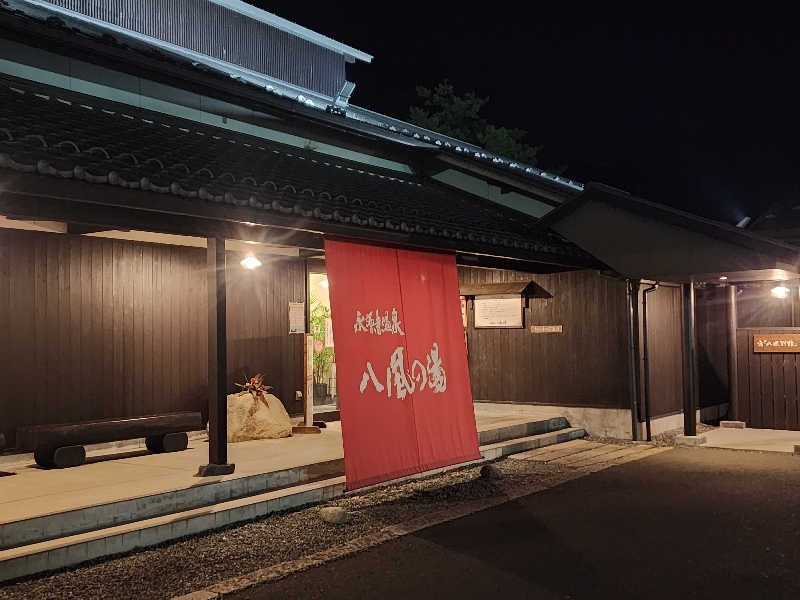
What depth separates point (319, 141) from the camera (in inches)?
524

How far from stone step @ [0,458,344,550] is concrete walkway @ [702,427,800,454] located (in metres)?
7.28

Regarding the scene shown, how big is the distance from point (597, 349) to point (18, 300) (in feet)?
30.9

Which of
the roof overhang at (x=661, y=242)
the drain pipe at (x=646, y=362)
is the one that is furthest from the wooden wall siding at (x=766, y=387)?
the drain pipe at (x=646, y=362)

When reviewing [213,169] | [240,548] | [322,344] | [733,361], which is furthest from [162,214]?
[733,361]

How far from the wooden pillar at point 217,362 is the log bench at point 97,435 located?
5.71 feet

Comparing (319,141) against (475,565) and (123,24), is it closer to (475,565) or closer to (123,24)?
(123,24)

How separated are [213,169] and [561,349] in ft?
26.4

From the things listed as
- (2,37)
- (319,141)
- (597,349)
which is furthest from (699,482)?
(2,37)

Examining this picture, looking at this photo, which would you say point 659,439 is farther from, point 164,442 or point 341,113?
point 164,442

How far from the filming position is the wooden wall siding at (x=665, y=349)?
1409 centimetres

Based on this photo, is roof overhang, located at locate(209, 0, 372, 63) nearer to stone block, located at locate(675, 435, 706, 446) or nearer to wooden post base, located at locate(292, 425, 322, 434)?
wooden post base, located at locate(292, 425, 322, 434)

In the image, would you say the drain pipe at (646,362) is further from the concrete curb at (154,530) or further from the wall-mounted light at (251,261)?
the wall-mounted light at (251,261)

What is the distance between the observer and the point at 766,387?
575 inches

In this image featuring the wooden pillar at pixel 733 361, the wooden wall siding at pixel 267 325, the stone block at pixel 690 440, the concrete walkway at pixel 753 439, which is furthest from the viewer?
the wooden pillar at pixel 733 361
